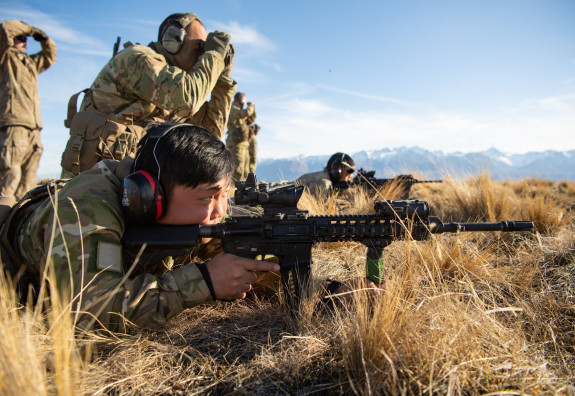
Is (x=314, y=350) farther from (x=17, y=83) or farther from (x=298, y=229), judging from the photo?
(x=17, y=83)

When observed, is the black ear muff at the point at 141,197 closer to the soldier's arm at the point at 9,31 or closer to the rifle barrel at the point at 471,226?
the rifle barrel at the point at 471,226

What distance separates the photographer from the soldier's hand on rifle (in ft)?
7.19

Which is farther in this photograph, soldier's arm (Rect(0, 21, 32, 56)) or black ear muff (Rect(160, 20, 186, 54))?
soldier's arm (Rect(0, 21, 32, 56))

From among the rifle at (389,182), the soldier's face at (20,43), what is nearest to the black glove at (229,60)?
the rifle at (389,182)

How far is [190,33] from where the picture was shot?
4840 mm

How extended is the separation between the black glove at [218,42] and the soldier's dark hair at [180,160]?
9.64ft

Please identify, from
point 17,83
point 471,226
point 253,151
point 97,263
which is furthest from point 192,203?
point 253,151

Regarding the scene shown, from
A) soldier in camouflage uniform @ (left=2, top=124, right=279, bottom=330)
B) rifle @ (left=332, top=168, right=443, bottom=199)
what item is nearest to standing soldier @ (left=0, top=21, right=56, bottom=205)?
soldier in camouflage uniform @ (left=2, top=124, right=279, bottom=330)

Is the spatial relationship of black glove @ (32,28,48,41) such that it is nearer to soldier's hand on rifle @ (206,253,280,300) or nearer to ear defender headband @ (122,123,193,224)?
ear defender headband @ (122,123,193,224)

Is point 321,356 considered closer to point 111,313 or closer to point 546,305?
point 111,313

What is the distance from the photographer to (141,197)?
2.07 metres

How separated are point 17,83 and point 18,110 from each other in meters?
0.64

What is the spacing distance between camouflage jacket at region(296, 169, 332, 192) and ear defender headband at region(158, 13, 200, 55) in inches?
154

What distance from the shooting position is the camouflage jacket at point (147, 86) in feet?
13.3
